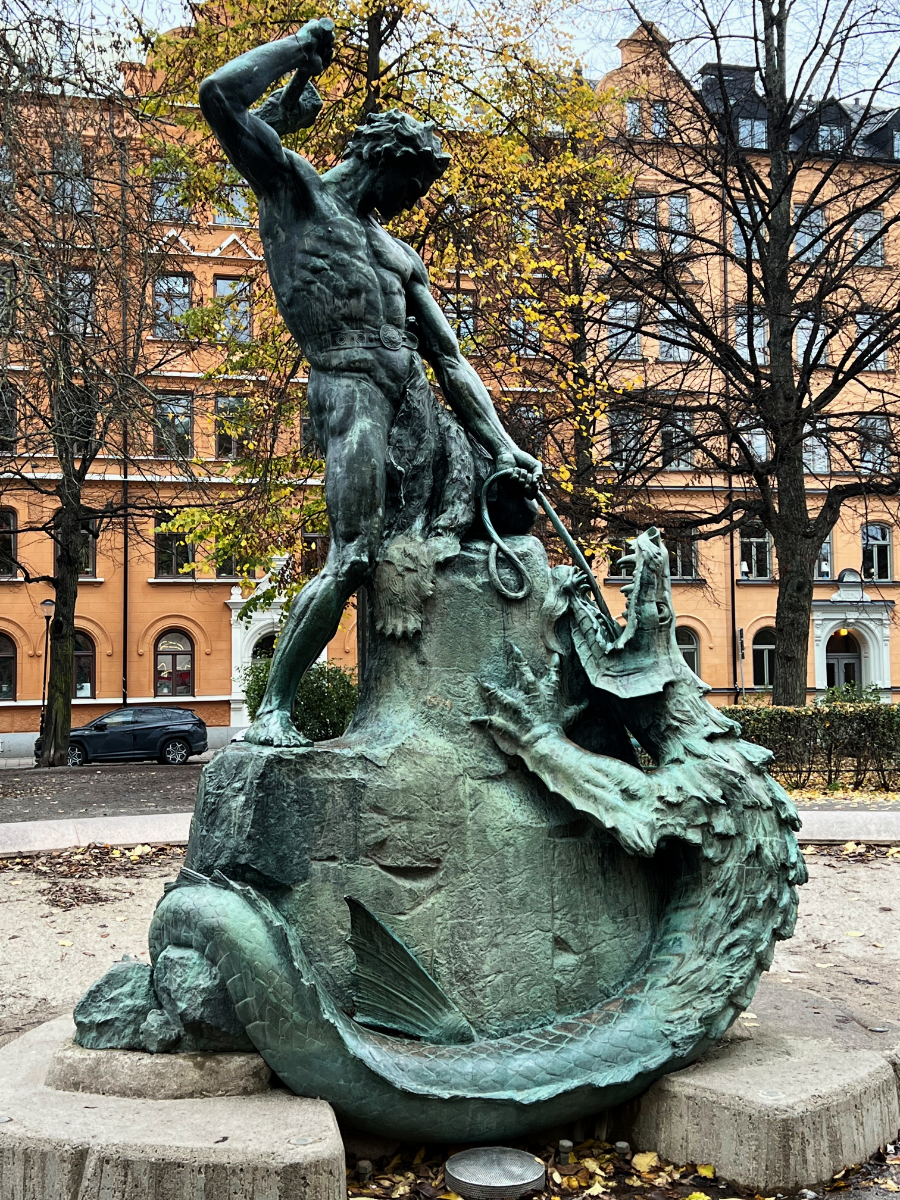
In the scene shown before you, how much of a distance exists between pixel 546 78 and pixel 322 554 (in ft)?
22.2

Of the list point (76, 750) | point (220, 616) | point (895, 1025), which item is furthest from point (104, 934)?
point (220, 616)

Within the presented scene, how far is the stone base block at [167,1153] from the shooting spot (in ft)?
8.68

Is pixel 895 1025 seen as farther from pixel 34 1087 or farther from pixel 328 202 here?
pixel 328 202

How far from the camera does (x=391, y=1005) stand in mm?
3311

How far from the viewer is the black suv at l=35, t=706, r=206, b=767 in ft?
79.5

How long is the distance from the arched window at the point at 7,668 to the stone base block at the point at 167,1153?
1123 inches

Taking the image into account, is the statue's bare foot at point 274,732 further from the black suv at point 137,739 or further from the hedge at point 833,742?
the black suv at point 137,739

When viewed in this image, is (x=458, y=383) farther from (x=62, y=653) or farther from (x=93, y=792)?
(x=62, y=653)

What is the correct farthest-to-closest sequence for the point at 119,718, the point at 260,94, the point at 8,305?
the point at 119,718 < the point at 8,305 < the point at 260,94

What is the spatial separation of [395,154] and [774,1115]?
3.25 meters

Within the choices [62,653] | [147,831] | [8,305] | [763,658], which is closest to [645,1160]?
[147,831]

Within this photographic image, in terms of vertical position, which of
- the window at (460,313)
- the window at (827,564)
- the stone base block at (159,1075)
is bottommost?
the stone base block at (159,1075)

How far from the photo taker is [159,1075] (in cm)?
303

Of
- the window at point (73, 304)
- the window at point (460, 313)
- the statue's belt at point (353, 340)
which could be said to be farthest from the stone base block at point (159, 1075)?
the window at point (460, 313)
